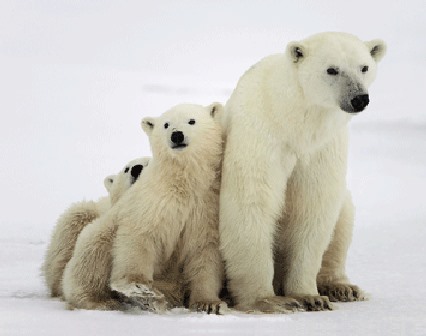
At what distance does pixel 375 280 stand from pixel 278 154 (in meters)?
2.04

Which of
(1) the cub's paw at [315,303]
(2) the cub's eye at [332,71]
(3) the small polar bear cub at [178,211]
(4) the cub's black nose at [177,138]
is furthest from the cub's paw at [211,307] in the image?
(2) the cub's eye at [332,71]

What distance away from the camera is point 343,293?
6.71m

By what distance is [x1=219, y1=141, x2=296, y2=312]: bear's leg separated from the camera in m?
6.14

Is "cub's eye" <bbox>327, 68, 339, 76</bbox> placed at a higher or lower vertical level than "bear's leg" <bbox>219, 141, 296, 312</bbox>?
higher

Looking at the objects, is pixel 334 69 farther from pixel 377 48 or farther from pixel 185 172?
pixel 185 172

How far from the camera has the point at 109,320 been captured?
18.4 feet

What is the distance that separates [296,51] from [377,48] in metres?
0.59

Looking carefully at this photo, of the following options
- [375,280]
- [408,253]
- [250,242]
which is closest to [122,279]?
[250,242]

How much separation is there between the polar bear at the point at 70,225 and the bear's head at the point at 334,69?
66.0 inches

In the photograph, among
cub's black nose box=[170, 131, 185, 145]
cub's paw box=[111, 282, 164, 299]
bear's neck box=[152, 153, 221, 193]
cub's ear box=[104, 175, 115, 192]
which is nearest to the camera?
cub's paw box=[111, 282, 164, 299]

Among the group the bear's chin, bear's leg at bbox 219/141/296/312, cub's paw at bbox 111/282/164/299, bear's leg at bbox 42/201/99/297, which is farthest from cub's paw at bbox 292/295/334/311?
bear's leg at bbox 42/201/99/297

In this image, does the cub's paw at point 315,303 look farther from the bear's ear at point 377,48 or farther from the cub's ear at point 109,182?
the cub's ear at point 109,182

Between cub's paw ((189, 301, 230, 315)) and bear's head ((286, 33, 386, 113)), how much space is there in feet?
4.84

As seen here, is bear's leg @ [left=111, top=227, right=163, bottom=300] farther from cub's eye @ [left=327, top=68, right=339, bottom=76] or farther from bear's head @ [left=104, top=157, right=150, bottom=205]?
cub's eye @ [left=327, top=68, right=339, bottom=76]
